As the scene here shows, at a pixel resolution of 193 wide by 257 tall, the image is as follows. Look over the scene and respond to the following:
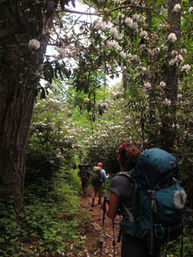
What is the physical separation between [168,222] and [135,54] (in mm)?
4039

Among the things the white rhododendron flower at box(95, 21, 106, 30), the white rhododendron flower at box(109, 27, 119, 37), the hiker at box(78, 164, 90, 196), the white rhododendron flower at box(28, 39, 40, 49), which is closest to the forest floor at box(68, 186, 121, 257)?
the hiker at box(78, 164, 90, 196)

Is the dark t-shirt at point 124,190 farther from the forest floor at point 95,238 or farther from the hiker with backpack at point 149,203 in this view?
the forest floor at point 95,238

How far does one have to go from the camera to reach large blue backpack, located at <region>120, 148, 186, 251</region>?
74.5 inches

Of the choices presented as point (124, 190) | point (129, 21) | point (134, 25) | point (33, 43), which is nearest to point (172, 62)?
point (134, 25)

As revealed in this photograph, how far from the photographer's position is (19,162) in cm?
439

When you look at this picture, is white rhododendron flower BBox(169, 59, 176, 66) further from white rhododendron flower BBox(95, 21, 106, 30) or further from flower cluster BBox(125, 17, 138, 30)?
white rhododendron flower BBox(95, 21, 106, 30)

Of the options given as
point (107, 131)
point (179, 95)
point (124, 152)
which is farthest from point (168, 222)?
point (107, 131)

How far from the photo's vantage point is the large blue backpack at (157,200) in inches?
74.5

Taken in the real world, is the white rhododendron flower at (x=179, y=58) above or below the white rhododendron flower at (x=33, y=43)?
above

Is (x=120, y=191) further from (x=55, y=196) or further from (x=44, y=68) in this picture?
(x=55, y=196)

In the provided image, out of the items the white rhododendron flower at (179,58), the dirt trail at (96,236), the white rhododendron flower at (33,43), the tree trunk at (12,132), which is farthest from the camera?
the dirt trail at (96,236)

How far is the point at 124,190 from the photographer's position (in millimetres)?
2113

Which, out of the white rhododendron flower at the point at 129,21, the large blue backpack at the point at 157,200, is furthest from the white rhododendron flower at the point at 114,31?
the large blue backpack at the point at 157,200

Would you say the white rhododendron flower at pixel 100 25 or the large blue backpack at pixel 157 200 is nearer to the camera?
the large blue backpack at pixel 157 200
